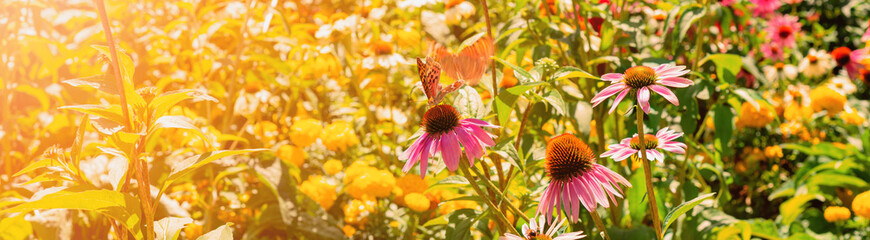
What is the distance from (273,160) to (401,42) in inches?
18.5

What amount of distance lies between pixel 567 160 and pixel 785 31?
2.10 m

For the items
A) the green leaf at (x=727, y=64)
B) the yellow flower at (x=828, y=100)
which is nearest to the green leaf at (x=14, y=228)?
the green leaf at (x=727, y=64)

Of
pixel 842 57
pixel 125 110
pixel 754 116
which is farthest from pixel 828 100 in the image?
pixel 125 110

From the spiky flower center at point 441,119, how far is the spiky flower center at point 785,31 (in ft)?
7.03

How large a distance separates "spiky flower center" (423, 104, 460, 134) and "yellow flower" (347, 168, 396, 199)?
570 millimetres

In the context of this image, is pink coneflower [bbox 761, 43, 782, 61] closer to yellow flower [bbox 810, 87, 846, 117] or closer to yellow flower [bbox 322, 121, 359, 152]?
yellow flower [bbox 810, 87, 846, 117]

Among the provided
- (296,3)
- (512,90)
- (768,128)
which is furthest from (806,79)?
(512,90)

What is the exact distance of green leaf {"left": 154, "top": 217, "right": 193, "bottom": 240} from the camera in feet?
2.56

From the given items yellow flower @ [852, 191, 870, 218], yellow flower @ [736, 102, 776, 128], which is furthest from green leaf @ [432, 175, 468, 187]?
yellow flower @ [736, 102, 776, 128]

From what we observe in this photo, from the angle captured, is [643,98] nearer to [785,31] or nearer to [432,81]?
[432,81]

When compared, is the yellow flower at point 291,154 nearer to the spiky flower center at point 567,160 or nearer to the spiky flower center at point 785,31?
the spiky flower center at point 567,160

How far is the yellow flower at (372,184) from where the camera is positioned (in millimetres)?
1226

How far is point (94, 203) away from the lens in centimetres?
68

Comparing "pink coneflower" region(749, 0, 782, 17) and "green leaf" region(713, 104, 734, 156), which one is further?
"pink coneflower" region(749, 0, 782, 17)
